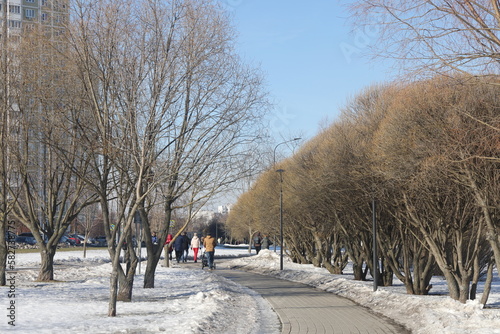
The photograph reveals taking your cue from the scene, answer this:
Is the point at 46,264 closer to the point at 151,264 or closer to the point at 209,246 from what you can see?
the point at 151,264

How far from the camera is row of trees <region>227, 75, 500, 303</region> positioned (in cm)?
1420

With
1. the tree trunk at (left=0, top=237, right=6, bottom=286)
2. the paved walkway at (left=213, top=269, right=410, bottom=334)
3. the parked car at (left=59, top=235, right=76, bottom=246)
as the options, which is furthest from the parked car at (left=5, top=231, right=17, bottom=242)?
the parked car at (left=59, top=235, right=76, bottom=246)

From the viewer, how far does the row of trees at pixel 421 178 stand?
46.6ft

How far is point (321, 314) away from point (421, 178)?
413 centimetres

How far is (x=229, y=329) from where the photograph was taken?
11.8 meters

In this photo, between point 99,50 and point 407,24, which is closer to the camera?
point 407,24

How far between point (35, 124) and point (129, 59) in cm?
567

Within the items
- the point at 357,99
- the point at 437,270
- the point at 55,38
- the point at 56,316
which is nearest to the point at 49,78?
the point at 55,38

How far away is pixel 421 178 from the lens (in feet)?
48.9

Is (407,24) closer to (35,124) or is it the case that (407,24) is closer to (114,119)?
(114,119)

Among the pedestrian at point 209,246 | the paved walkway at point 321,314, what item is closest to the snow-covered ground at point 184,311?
the paved walkway at point 321,314

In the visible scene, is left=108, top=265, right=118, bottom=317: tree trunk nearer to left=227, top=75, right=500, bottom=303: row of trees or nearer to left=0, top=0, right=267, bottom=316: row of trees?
left=0, top=0, right=267, bottom=316: row of trees

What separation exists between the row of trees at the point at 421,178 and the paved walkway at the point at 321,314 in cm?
255

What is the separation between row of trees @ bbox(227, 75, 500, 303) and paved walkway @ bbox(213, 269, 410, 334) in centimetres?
255
